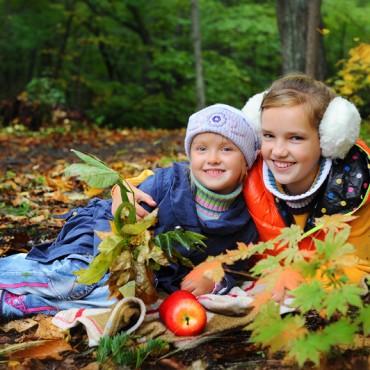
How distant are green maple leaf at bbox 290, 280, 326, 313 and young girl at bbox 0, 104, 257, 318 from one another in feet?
3.66

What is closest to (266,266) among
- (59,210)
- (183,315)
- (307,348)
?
(307,348)

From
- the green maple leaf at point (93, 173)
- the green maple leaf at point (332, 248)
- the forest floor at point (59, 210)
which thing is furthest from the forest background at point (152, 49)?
Result: the green maple leaf at point (332, 248)

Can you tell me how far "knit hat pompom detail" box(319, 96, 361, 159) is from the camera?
2.71 meters

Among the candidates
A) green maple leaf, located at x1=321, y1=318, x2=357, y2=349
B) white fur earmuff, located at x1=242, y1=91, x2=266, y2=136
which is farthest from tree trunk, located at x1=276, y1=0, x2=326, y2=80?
green maple leaf, located at x1=321, y1=318, x2=357, y2=349

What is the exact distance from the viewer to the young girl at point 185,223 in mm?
2789

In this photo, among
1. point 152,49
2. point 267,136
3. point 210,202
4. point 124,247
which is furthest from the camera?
point 152,49

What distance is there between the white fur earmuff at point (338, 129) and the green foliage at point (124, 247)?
0.80m

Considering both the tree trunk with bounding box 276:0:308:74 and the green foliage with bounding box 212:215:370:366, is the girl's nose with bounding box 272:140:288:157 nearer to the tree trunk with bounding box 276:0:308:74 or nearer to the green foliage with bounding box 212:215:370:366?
the green foliage with bounding box 212:215:370:366

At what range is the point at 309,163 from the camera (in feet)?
9.14

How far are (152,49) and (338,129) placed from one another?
16788 mm

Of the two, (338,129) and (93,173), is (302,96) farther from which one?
(93,173)

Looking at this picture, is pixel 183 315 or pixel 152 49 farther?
pixel 152 49

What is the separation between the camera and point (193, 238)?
97.8 inches

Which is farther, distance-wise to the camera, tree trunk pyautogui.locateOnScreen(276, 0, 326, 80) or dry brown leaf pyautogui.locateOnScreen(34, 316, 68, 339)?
A: tree trunk pyautogui.locateOnScreen(276, 0, 326, 80)
